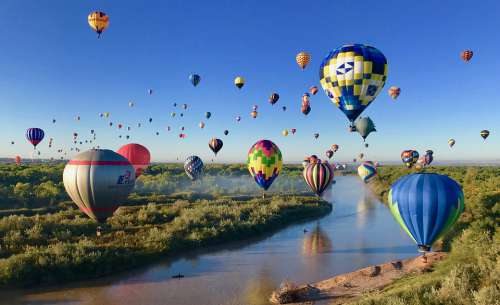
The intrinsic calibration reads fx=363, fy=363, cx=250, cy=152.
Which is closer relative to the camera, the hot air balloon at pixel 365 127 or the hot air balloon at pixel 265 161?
the hot air balloon at pixel 265 161

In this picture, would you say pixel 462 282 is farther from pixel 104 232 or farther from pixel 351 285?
pixel 104 232

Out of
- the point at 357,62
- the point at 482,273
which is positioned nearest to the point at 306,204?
the point at 357,62

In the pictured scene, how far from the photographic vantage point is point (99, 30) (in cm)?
3116

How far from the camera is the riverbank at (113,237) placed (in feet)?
57.3

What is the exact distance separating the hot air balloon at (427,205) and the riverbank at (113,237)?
44.8ft

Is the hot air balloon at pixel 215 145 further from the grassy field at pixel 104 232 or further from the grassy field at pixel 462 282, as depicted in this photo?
the grassy field at pixel 462 282

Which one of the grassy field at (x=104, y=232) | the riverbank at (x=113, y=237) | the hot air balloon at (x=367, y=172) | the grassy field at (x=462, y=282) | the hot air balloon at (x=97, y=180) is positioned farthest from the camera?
the hot air balloon at (x=367, y=172)

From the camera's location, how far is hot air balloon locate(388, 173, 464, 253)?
49.6 ft

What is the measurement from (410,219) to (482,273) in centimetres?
397

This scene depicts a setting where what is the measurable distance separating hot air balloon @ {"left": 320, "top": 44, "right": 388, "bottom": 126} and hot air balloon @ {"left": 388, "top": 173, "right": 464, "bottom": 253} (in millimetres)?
8754

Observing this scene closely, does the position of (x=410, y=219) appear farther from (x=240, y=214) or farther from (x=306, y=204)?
(x=306, y=204)

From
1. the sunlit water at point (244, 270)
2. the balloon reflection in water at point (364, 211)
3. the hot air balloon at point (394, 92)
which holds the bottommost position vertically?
the sunlit water at point (244, 270)

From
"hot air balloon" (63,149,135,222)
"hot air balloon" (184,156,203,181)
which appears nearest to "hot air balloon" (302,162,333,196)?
"hot air balloon" (63,149,135,222)

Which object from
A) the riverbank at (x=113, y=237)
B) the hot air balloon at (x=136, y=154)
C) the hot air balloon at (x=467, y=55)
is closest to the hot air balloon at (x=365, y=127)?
the hot air balloon at (x=467, y=55)
